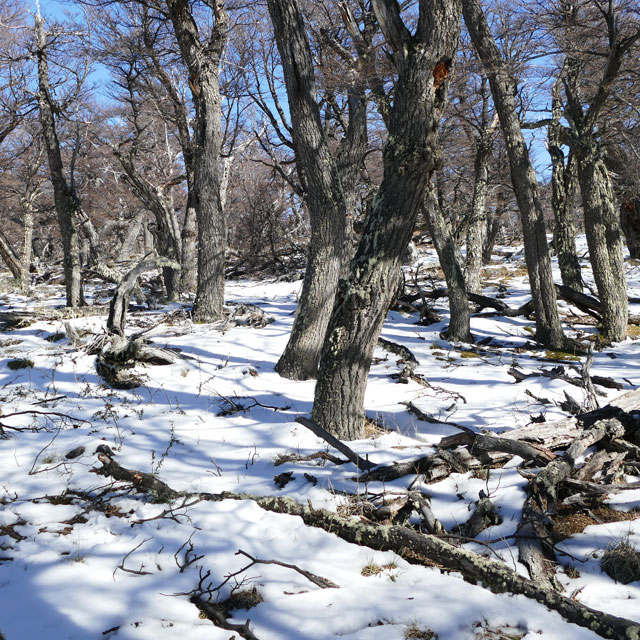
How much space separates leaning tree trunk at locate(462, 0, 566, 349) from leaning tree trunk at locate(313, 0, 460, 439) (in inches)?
136

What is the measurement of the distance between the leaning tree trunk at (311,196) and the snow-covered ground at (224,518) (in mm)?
583

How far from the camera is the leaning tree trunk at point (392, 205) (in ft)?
12.2

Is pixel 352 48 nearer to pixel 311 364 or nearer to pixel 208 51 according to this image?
pixel 208 51

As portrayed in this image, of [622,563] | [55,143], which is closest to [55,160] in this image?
[55,143]

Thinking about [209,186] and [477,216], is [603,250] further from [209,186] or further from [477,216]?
[209,186]

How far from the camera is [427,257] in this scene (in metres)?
20.0

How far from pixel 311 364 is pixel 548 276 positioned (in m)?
4.47

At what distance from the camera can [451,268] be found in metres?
8.43

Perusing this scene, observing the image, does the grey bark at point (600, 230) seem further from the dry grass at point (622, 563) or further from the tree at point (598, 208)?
the dry grass at point (622, 563)

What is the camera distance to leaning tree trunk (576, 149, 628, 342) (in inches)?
329

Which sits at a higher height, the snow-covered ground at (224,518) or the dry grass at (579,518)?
the dry grass at (579,518)

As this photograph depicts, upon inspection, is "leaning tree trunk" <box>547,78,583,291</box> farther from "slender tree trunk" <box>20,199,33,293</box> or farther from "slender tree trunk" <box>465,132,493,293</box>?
→ "slender tree trunk" <box>20,199,33,293</box>

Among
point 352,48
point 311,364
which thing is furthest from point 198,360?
point 352,48

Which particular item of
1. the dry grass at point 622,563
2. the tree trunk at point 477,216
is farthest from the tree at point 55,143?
the dry grass at point 622,563
